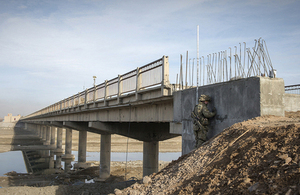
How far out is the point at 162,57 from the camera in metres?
11.2

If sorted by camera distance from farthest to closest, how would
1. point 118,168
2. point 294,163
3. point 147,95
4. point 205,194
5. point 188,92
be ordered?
point 118,168, point 147,95, point 188,92, point 205,194, point 294,163

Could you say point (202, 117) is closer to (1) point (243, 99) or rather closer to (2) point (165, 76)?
(1) point (243, 99)

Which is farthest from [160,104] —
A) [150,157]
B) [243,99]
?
[150,157]

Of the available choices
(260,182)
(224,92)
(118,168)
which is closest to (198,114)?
(224,92)

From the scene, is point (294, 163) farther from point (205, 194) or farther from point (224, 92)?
point (224, 92)

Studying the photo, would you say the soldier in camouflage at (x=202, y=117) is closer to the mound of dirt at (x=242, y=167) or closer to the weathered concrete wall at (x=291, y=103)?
the mound of dirt at (x=242, y=167)

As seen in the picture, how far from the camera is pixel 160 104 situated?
12.8m

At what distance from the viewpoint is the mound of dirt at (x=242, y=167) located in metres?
3.72

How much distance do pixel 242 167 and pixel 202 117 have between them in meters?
3.95

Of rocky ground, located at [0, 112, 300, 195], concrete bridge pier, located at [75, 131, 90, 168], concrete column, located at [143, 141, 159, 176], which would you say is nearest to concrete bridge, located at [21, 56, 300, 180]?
concrete column, located at [143, 141, 159, 176]

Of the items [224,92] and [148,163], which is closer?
[224,92]

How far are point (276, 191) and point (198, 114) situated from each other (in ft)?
16.6

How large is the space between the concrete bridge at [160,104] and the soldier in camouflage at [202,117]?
220mm

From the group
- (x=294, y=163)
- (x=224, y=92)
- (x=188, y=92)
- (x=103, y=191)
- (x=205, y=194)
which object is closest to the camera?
(x=294, y=163)
